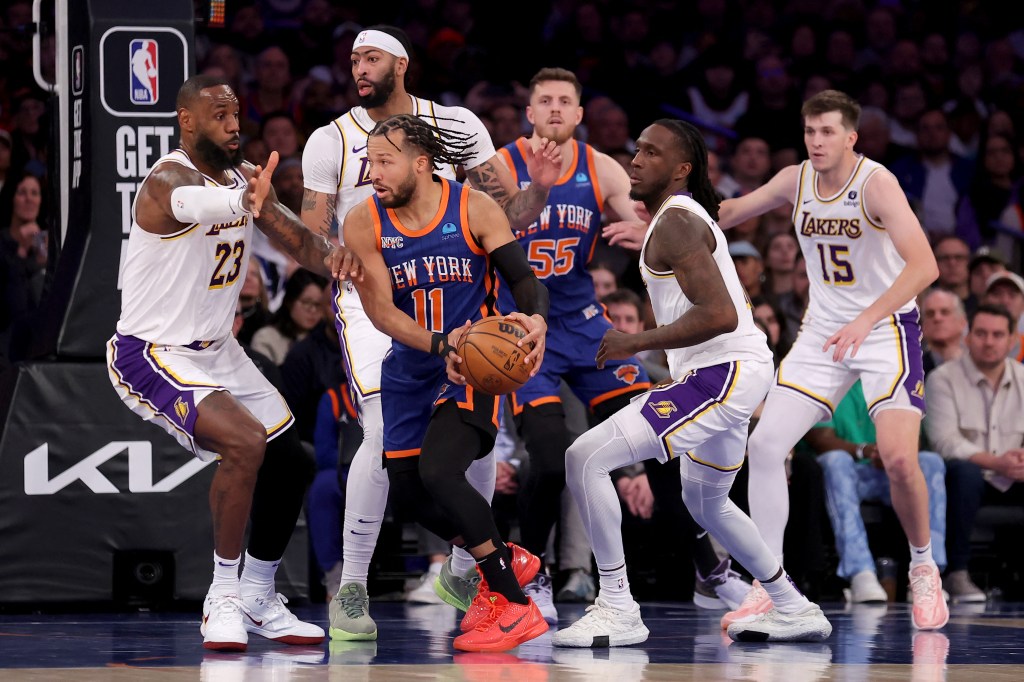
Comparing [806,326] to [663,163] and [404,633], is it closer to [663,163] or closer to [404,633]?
[663,163]

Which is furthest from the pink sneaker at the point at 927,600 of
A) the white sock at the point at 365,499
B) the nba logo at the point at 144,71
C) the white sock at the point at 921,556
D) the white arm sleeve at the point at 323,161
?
the nba logo at the point at 144,71

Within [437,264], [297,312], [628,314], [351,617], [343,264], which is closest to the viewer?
[343,264]

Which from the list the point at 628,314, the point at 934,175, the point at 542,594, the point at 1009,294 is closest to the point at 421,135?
the point at 542,594

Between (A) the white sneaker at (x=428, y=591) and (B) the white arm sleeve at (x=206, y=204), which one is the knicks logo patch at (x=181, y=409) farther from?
(A) the white sneaker at (x=428, y=591)

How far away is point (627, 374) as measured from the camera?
7.27 m

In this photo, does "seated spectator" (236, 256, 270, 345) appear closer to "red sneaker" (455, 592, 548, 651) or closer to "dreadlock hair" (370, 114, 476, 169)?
"dreadlock hair" (370, 114, 476, 169)

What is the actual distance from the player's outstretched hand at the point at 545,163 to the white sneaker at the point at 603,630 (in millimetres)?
1729

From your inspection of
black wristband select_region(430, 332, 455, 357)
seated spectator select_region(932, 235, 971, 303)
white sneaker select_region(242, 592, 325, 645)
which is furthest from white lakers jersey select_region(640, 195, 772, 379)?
seated spectator select_region(932, 235, 971, 303)

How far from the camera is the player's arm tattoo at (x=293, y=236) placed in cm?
595

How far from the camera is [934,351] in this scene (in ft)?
31.6

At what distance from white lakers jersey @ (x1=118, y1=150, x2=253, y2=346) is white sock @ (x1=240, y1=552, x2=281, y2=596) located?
919 mm

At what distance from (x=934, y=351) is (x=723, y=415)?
4201 millimetres

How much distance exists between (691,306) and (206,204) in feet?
6.00

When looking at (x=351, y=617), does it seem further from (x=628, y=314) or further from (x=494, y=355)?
(x=628, y=314)
